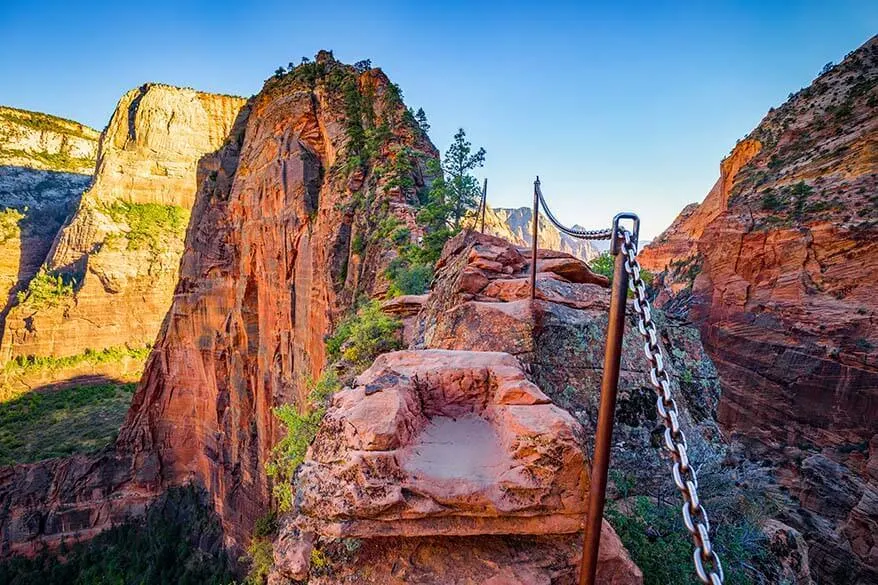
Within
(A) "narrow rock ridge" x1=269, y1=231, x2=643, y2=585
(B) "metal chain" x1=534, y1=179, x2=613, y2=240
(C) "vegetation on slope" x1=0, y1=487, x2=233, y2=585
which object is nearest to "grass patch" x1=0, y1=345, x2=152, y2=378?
(C) "vegetation on slope" x1=0, y1=487, x2=233, y2=585

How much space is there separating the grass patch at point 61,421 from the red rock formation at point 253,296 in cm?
392

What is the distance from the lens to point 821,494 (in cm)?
1438

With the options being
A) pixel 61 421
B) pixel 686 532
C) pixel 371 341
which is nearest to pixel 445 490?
pixel 686 532

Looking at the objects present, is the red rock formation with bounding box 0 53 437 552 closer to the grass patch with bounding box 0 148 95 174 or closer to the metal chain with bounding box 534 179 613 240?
the metal chain with bounding box 534 179 613 240

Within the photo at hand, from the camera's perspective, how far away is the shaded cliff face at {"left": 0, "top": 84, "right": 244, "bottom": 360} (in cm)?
4447

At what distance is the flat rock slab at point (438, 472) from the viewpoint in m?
2.72

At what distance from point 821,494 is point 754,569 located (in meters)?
15.1

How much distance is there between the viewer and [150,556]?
24812mm

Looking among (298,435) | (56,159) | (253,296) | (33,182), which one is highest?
(56,159)

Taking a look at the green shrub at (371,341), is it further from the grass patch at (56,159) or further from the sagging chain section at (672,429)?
the grass patch at (56,159)

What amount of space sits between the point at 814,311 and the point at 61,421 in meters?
55.9

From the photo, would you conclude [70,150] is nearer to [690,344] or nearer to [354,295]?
[354,295]

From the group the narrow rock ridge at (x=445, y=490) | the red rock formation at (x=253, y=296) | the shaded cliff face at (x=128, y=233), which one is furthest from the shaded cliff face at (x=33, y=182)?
the narrow rock ridge at (x=445, y=490)

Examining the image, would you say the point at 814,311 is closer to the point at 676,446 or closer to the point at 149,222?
the point at 676,446
